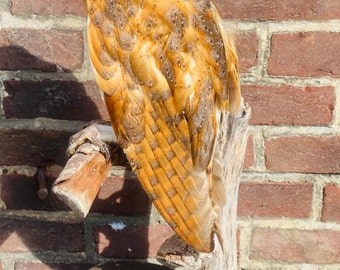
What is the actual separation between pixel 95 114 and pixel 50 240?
0.95 feet

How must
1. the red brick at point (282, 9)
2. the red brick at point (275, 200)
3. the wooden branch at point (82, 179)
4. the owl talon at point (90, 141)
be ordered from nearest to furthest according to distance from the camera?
the wooden branch at point (82, 179), the owl talon at point (90, 141), the red brick at point (282, 9), the red brick at point (275, 200)

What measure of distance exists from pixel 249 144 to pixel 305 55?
191 mm

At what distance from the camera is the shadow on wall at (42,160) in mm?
1033

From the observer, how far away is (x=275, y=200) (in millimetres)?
1084

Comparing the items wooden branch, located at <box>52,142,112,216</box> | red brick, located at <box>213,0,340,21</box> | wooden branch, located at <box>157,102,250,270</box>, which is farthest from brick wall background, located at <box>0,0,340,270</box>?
wooden branch, located at <box>52,142,112,216</box>

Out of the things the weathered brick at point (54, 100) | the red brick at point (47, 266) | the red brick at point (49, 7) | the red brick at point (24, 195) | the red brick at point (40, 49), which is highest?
the red brick at point (49, 7)

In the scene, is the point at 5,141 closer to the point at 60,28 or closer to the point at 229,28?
the point at 60,28

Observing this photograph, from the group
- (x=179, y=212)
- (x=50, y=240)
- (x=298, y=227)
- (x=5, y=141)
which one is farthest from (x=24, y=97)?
(x=298, y=227)

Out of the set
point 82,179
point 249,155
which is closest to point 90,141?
point 82,179

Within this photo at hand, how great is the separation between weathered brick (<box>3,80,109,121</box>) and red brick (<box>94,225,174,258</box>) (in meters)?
0.24

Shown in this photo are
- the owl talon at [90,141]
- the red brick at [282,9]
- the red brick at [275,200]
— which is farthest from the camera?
the red brick at [275,200]

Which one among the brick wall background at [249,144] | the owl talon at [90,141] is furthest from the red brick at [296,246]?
the owl talon at [90,141]

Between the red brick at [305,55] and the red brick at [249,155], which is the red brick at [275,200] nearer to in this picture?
the red brick at [249,155]

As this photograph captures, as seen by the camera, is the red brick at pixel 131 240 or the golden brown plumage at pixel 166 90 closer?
the golden brown plumage at pixel 166 90
